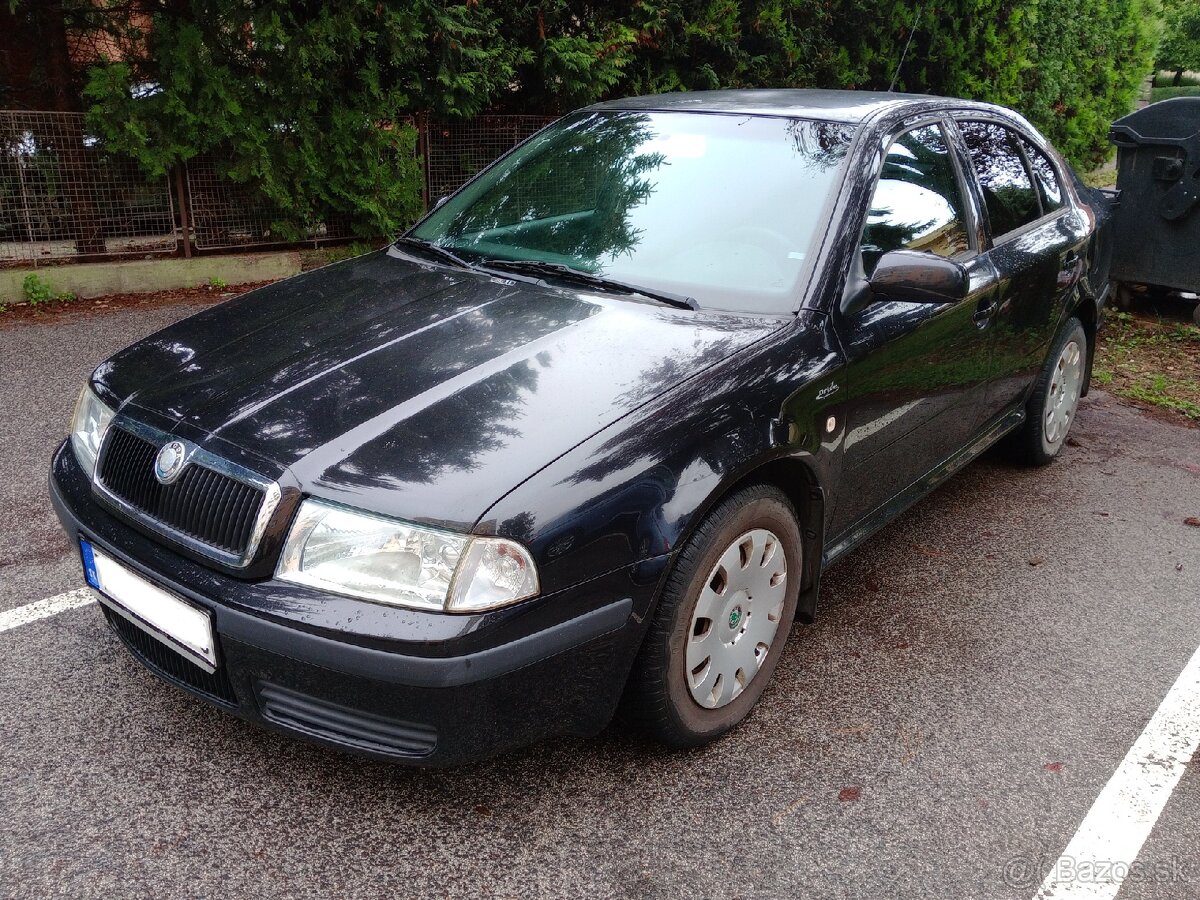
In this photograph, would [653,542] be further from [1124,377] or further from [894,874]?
[1124,377]

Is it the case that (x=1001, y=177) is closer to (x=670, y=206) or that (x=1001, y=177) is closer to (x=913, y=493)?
(x=913, y=493)

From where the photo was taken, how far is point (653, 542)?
7.80 feet

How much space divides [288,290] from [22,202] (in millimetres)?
4619

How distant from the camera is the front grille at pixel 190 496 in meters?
2.29

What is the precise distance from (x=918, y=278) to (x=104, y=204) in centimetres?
612

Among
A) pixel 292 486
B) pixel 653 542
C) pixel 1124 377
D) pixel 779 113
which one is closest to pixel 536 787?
pixel 653 542

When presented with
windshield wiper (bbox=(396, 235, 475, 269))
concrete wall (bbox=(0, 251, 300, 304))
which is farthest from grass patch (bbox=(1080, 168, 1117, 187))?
windshield wiper (bbox=(396, 235, 475, 269))

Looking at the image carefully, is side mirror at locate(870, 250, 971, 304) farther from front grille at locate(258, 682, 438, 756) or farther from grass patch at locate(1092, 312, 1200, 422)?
grass patch at locate(1092, 312, 1200, 422)

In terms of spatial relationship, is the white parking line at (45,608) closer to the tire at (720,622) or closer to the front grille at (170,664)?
the front grille at (170,664)

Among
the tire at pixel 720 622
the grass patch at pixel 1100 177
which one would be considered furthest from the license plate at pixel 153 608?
the grass patch at pixel 1100 177

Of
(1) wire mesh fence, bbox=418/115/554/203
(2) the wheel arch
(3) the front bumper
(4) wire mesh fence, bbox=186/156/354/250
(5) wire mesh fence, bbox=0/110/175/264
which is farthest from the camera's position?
(1) wire mesh fence, bbox=418/115/554/203

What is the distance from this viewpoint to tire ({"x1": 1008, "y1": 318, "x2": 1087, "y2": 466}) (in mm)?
4586

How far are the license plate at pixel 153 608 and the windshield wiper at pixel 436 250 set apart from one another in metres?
1.43

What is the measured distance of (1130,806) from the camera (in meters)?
2.66
